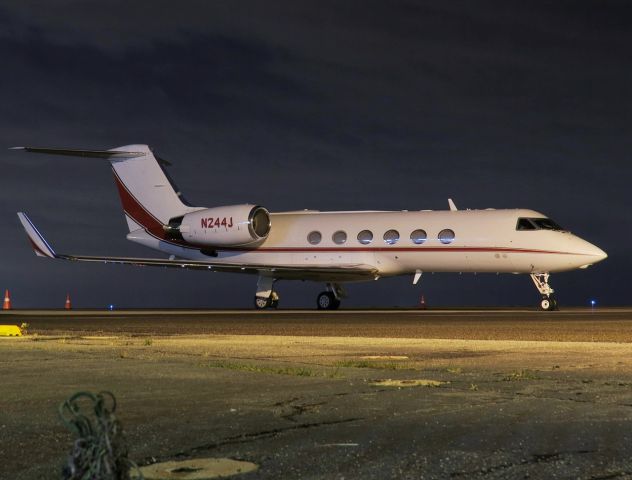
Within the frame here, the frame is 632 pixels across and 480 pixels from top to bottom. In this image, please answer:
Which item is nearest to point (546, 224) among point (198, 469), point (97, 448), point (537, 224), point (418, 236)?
point (537, 224)

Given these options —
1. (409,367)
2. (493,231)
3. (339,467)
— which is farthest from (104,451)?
(493,231)

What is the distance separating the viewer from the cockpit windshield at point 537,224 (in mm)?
29266

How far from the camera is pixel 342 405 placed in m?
6.86

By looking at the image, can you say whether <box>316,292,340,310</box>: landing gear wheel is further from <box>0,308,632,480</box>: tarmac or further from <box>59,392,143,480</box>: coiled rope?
<box>59,392,143,480</box>: coiled rope

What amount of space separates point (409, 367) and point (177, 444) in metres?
5.10

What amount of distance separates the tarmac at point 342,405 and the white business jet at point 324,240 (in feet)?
51.2

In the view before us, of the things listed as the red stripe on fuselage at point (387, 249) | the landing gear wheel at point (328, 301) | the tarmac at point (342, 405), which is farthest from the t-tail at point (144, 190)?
the tarmac at point (342, 405)

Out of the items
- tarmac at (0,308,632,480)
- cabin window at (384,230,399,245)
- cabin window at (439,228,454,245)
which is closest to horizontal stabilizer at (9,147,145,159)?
cabin window at (384,230,399,245)

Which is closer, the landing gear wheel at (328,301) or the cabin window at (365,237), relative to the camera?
the cabin window at (365,237)

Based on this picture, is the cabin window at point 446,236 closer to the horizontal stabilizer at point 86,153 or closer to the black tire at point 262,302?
the black tire at point 262,302

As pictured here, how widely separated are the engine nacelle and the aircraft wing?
149cm

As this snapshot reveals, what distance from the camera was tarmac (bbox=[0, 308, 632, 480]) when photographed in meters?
4.76

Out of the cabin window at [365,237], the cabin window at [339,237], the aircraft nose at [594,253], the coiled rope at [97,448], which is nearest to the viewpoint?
the coiled rope at [97,448]

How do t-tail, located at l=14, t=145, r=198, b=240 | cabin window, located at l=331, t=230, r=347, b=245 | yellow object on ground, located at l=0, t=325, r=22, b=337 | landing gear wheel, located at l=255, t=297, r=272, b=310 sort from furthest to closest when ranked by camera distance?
t-tail, located at l=14, t=145, r=198, b=240 < landing gear wheel, located at l=255, t=297, r=272, b=310 < cabin window, located at l=331, t=230, r=347, b=245 < yellow object on ground, located at l=0, t=325, r=22, b=337
